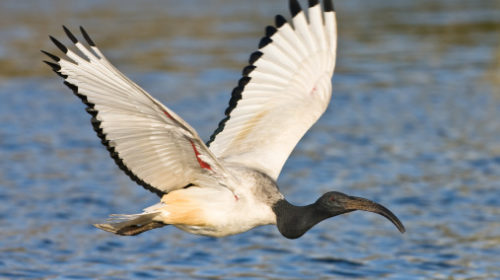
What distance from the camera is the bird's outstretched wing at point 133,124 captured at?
527 centimetres

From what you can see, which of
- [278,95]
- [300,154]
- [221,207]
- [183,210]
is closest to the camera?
[221,207]

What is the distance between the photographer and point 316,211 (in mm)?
6180

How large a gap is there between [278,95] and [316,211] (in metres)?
0.99

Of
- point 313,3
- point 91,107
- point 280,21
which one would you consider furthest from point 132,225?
point 313,3

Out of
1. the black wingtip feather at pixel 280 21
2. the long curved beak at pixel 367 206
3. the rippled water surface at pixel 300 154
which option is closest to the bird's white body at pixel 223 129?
the black wingtip feather at pixel 280 21

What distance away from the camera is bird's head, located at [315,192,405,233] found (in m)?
5.94

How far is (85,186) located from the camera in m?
10.6

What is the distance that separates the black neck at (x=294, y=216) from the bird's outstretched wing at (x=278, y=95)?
0.40 m

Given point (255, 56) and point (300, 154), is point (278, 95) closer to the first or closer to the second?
point (255, 56)

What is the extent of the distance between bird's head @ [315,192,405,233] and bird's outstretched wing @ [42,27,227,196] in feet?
2.52

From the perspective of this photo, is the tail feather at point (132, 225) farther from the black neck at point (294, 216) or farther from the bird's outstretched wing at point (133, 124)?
the black neck at point (294, 216)

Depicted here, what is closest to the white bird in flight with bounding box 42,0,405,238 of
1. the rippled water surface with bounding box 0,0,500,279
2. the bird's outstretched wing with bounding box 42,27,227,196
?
the bird's outstretched wing with bounding box 42,27,227,196

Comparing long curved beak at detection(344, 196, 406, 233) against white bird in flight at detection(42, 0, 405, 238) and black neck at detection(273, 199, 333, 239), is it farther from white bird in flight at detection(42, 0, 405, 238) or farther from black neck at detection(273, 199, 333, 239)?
black neck at detection(273, 199, 333, 239)

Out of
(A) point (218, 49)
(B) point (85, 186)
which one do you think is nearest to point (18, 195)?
(B) point (85, 186)
